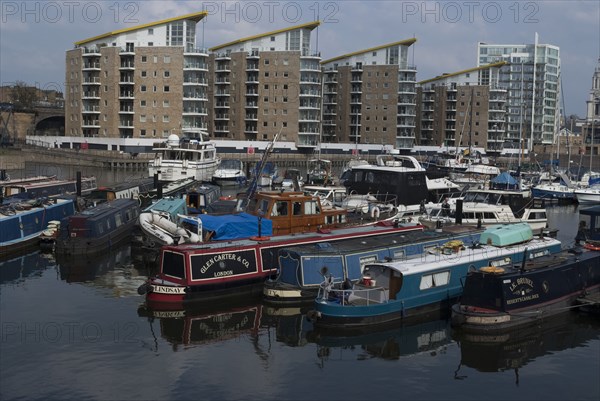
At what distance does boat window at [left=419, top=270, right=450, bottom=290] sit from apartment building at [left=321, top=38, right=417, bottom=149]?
102807 millimetres

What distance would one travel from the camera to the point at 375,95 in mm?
130625

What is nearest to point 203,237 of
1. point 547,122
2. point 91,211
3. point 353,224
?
point 353,224

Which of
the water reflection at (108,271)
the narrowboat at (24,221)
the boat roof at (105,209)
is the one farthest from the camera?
the boat roof at (105,209)

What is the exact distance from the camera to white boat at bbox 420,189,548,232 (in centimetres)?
4134

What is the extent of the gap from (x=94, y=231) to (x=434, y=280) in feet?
58.3

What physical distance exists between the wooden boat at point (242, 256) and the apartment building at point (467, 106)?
115549mm

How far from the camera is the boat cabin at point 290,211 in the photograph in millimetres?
30766

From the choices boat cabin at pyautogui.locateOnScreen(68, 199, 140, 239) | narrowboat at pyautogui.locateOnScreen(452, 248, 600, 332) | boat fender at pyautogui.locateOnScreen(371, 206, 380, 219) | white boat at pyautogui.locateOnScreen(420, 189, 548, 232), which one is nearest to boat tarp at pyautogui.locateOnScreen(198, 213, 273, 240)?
boat cabin at pyautogui.locateOnScreen(68, 199, 140, 239)

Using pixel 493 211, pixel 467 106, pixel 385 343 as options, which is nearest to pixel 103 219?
pixel 385 343

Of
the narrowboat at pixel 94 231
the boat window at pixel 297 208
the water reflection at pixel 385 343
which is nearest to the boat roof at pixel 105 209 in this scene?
the narrowboat at pixel 94 231

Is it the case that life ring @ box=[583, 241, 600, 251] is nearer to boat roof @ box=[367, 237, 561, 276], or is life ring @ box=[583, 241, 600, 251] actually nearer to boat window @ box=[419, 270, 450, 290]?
boat roof @ box=[367, 237, 561, 276]

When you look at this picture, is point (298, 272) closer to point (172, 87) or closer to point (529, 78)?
point (172, 87)

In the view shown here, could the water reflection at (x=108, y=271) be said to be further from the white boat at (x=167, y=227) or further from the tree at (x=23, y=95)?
the tree at (x=23, y=95)

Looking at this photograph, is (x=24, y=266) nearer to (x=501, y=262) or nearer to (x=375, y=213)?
(x=375, y=213)
